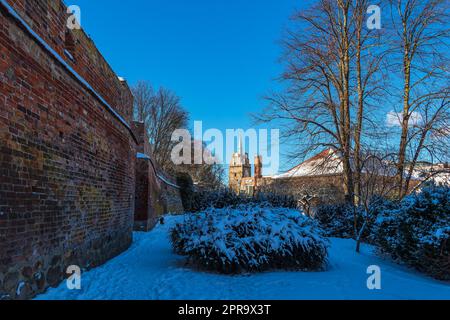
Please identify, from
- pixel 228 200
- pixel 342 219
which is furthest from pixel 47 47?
pixel 342 219

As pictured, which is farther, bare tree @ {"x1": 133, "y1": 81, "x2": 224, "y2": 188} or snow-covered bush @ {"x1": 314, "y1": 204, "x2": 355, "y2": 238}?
bare tree @ {"x1": 133, "y1": 81, "x2": 224, "y2": 188}

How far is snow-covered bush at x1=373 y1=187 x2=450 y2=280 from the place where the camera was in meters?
6.49

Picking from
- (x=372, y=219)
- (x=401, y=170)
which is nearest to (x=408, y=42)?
(x=401, y=170)

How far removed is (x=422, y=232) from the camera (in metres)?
6.95

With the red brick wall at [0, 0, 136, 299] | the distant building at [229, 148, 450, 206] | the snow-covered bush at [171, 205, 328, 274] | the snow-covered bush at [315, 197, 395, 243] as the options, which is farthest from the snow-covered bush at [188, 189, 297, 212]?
the red brick wall at [0, 0, 136, 299]

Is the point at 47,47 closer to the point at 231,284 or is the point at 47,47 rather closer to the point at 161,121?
the point at 231,284

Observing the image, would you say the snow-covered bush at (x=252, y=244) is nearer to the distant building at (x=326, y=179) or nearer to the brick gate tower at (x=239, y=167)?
the distant building at (x=326, y=179)

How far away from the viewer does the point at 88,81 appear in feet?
20.5

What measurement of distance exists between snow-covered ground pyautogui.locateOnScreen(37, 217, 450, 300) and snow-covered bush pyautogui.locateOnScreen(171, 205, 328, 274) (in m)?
0.25

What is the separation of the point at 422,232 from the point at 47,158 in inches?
270

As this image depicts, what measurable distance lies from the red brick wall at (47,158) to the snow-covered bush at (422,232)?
6.27 metres

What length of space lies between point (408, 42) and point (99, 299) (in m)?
16.5

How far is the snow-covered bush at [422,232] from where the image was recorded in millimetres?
6492

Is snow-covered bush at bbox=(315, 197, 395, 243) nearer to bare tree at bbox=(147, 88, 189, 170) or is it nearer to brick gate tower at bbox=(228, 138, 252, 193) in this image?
bare tree at bbox=(147, 88, 189, 170)
